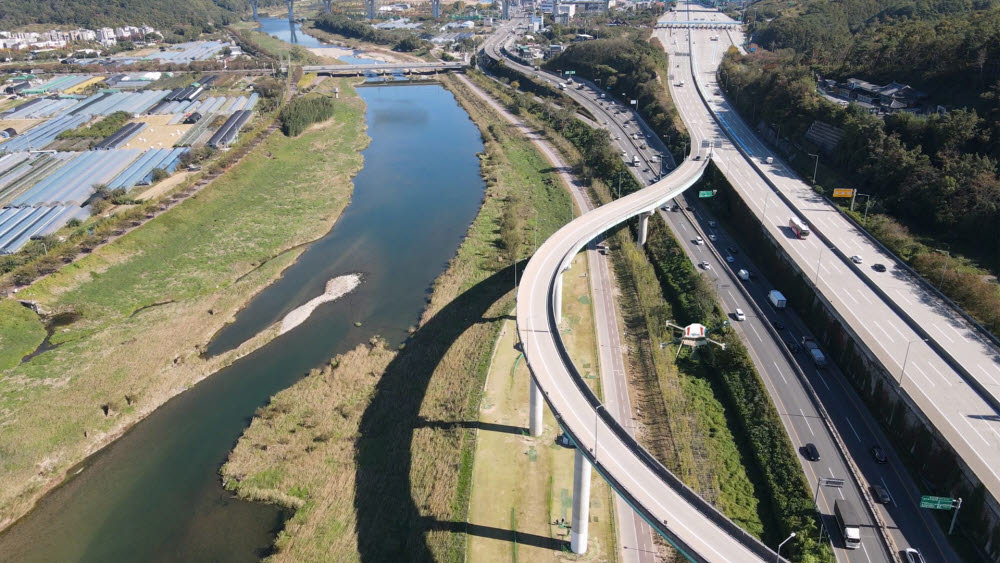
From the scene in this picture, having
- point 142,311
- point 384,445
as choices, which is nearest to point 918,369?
point 384,445

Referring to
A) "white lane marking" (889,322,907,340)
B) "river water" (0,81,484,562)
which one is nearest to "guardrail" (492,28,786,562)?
"river water" (0,81,484,562)

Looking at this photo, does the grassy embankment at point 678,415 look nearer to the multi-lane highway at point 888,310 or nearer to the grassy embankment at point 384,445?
the multi-lane highway at point 888,310

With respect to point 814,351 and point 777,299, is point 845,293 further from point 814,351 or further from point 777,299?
point 814,351

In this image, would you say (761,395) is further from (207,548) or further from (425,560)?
(207,548)

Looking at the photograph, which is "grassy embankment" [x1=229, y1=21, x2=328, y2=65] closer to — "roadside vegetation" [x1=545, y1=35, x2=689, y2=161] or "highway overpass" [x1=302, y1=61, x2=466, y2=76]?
"highway overpass" [x1=302, y1=61, x2=466, y2=76]

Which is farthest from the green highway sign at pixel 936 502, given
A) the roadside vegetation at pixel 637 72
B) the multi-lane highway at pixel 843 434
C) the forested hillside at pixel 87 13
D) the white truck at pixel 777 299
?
the forested hillside at pixel 87 13
